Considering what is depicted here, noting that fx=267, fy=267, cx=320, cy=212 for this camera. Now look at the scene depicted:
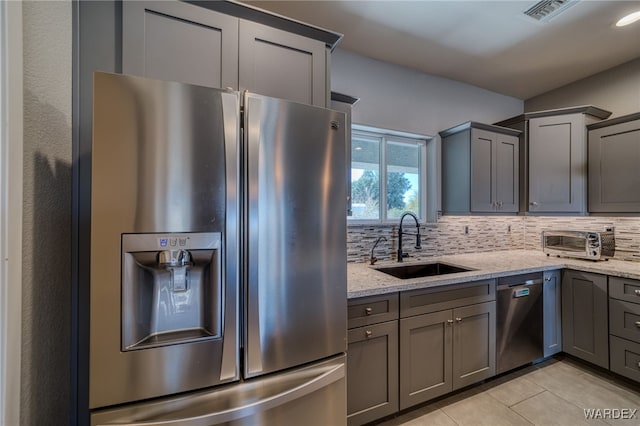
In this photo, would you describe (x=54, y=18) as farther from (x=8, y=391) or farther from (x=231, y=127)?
(x=8, y=391)

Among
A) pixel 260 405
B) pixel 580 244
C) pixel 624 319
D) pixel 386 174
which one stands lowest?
pixel 624 319

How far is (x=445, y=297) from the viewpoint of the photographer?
71.5 inches

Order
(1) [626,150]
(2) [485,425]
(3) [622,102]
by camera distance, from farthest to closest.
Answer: (3) [622,102], (1) [626,150], (2) [485,425]

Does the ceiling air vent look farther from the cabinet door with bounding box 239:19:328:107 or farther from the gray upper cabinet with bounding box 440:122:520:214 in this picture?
the cabinet door with bounding box 239:19:328:107

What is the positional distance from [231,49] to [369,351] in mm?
1761

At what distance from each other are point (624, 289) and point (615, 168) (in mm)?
1070

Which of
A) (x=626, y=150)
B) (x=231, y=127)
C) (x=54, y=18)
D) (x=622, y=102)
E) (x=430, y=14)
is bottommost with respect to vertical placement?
(x=231, y=127)

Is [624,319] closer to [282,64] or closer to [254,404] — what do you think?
[254,404]

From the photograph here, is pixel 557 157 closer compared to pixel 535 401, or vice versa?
pixel 535 401

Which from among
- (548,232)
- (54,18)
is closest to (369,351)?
(54,18)

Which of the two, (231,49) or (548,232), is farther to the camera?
(548,232)

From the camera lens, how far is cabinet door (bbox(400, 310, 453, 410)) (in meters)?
1.69

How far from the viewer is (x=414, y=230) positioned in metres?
2.58

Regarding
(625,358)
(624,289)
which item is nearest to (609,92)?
(624,289)
